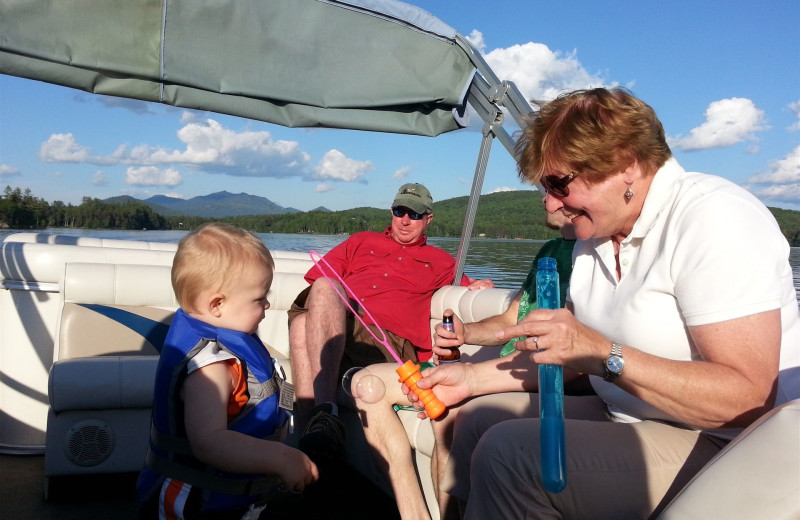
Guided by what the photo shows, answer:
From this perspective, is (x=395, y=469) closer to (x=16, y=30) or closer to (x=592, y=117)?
(x=592, y=117)

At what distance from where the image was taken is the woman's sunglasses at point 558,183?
1.99 metres

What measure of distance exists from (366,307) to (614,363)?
8.21 ft

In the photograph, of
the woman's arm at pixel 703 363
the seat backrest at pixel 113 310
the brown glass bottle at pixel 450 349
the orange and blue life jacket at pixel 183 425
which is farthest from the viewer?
the seat backrest at pixel 113 310

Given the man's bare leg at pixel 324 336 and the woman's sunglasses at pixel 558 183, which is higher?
the woman's sunglasses at pixel 558 183

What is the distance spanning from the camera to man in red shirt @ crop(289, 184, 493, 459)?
11.1 ft

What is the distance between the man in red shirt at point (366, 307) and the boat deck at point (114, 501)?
39 centimetres

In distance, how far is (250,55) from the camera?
3199 mm

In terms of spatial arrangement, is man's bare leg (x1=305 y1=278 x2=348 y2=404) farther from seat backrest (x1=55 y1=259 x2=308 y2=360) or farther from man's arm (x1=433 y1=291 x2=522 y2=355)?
man's arm (x1=433 y1=291 x2=522 y2=355)

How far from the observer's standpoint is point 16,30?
9.20 feet

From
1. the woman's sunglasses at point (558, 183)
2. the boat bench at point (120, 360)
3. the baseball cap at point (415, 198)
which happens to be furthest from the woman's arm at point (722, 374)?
the baseball cap at point (415, 198)

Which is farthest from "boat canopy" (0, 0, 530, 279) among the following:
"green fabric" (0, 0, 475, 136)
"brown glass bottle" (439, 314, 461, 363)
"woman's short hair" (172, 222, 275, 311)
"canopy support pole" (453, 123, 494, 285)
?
"woman's short hair" (172, 222, 275, 311)

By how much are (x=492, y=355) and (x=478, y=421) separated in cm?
140

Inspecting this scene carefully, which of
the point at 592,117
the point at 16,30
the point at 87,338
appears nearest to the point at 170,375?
the point at 592,117

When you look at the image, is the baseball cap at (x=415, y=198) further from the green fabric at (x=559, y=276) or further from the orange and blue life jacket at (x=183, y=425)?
the orange and blue life jacket at (x=183, y=425)
